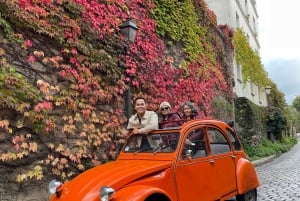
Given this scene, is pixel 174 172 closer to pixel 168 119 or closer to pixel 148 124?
pixel 148 124

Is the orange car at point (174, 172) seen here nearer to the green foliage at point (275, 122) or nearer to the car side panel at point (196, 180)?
the car side panel at point (196, 180)

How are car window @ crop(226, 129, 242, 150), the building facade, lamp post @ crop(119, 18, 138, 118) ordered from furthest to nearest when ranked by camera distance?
1. the building facade
2. lamp post @ crop(119, 18, 138, 118)
3. car window @ crop(226, 129, 242, 150)

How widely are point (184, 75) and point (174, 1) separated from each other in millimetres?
2588

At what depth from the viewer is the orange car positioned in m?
4.39

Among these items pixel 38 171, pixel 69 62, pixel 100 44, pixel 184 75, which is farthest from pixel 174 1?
pixel 38 171

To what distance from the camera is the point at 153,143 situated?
5648 millimetres

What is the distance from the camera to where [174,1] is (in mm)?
12719

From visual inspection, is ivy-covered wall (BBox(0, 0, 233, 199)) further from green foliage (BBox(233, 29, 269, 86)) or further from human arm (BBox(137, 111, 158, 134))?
green foliage (BBox(233, 29, 269, 86))

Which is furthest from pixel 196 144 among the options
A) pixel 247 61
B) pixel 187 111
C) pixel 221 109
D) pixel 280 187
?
pixel 247 61

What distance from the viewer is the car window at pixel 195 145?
5281 mm

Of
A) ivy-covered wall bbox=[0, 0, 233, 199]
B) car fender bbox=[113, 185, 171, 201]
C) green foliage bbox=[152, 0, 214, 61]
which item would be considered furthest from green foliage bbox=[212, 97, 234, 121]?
car fender bbox=[113, 185, 171, 201]

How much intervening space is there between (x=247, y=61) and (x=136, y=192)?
2067 centimetres

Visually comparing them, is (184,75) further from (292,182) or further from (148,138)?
(148,138)

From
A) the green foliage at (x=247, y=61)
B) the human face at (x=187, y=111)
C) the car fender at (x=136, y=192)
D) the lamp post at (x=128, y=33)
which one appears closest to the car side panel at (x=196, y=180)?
the car fender at (x=136, y=192)
